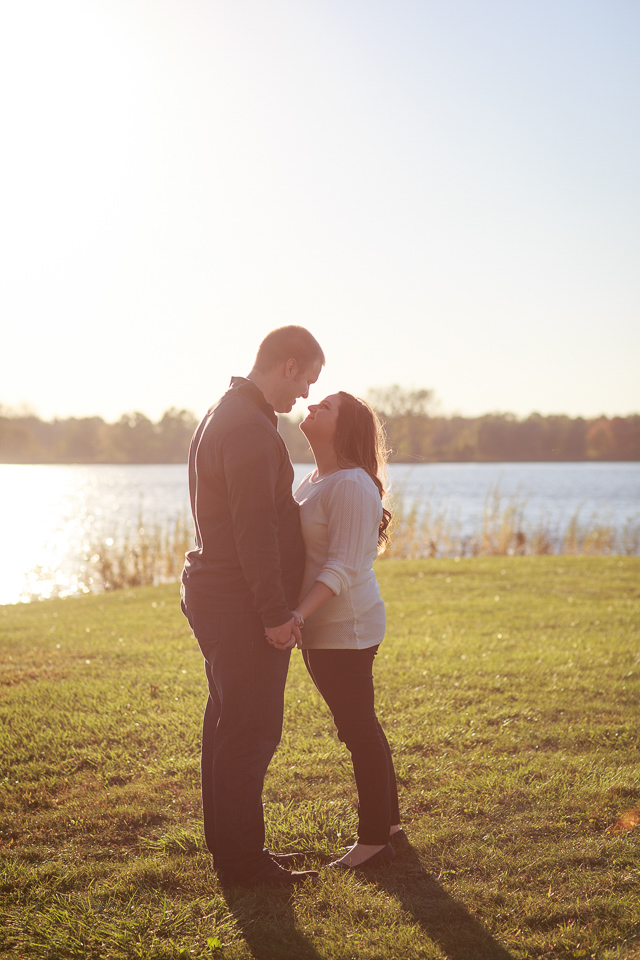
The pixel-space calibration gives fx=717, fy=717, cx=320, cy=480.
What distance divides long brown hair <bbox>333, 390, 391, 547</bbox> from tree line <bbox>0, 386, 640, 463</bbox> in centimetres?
936

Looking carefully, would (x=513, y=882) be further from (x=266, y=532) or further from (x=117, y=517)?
(x=117, y=517)

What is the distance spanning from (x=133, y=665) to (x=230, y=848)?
372 cm

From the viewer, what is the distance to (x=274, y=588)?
2736 millimetres

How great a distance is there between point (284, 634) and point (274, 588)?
197 mm

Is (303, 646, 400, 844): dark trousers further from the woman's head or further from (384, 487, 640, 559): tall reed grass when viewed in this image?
(384, 487, 640, 559): tall reed grass

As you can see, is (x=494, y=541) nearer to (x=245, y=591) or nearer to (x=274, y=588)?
(x=245, y=591)

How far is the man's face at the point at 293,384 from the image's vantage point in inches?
117

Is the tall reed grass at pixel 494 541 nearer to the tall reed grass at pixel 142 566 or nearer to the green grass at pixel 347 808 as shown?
the tall reed grass at pixel 142 566

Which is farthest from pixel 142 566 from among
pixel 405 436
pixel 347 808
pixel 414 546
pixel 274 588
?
pixel 405 436

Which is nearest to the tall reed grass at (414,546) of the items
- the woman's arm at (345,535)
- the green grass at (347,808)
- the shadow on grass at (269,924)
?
the green grass at (347,808)

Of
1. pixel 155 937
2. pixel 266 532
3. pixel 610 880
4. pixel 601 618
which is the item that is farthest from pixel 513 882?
pixel 601 618

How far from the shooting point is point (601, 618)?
8180 mm

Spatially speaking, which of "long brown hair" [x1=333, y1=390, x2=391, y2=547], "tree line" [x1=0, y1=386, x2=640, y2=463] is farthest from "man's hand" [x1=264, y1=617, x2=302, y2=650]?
"tree line" [x1=0, y1=386, x2=640, y2=463]

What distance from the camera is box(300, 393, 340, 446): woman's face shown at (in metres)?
3.13
